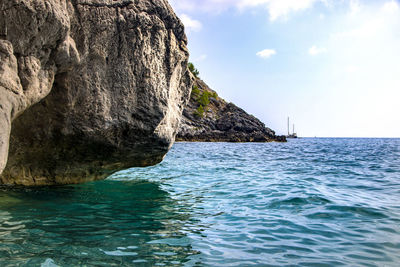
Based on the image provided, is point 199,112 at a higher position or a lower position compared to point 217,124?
higher

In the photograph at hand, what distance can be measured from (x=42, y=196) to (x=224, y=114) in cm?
7726

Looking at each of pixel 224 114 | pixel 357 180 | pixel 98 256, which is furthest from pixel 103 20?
pixel 224 114

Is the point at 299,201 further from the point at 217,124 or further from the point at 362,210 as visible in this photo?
the point at 217,124

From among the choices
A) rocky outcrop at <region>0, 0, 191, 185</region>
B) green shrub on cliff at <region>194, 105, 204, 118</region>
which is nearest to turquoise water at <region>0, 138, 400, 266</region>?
rocky outcrop at <region>0, 0, 191, 185</region>

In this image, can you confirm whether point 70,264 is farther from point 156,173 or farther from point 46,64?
point 156,173

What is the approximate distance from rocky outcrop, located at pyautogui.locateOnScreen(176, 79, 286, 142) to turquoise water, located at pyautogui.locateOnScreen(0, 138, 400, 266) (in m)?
53.4

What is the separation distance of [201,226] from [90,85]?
368 centimetres

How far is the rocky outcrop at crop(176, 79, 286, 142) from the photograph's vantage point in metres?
66.6

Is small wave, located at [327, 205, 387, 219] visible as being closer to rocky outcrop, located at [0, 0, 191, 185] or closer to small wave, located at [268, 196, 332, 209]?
small wave, located at [268, 196, 332, 209]

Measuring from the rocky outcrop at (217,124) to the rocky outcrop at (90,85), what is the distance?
5350 centimetres

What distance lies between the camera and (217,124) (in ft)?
251

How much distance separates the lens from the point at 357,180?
11.1 meters

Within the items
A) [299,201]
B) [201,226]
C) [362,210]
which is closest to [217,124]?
[299,201]

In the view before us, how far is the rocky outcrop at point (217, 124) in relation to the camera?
66562 millimetres
